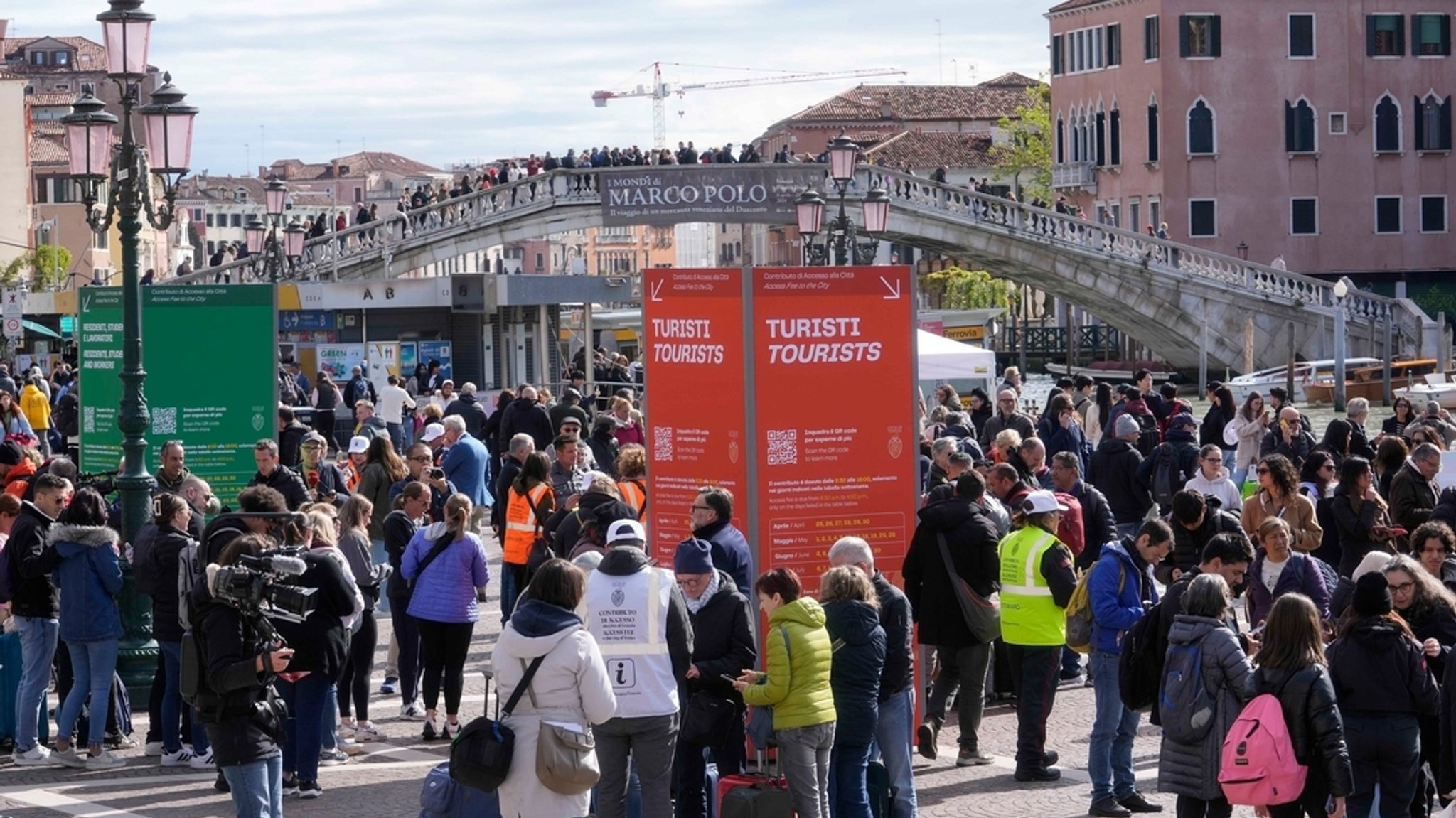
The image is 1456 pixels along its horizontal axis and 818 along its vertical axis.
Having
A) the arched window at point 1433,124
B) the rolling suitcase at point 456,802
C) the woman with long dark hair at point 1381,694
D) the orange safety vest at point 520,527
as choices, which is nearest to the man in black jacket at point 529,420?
the orange safety vest at point 520,527

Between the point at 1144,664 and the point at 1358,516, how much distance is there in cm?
426

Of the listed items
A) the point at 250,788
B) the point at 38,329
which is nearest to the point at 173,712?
the point at 250,788

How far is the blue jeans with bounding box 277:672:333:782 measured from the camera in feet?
34.6

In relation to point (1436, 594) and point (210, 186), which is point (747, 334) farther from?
point (210, 186)

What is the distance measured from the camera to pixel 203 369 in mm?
16094

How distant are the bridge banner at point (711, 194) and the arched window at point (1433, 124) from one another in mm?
26317

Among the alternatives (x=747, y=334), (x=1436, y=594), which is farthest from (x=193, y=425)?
(x=1436, y=594)

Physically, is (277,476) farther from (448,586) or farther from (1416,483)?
(1416,483)

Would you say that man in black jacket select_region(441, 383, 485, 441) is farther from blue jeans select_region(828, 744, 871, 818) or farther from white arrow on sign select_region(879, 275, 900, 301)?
blue jeans select_region(828, 744, 871, 818)

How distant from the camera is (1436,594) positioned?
29.8ft

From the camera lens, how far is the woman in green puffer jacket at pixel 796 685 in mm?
8812

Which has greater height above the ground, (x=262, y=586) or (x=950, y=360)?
(x=950, y=360)

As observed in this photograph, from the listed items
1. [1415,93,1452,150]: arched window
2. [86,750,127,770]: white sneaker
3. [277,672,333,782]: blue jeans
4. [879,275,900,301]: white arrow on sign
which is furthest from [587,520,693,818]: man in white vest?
[1415,93,1452,150]: arched window

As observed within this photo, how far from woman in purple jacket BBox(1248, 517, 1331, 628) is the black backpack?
5.10 ft
